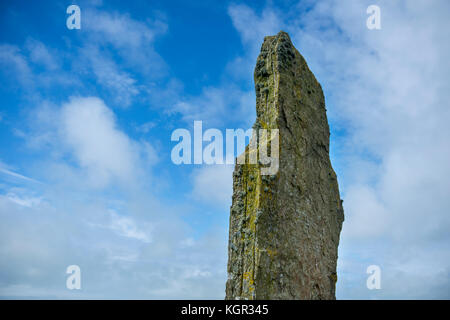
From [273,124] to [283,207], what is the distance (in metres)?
1.71

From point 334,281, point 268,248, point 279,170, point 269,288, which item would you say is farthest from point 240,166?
point 334,281

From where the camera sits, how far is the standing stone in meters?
6.82

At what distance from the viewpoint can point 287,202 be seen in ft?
24.4

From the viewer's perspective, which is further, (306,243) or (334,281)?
(334,281)

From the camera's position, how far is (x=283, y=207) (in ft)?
23.9

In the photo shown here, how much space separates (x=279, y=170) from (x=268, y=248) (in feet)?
5.03

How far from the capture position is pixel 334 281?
8.77 meters

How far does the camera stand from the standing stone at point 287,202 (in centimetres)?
682

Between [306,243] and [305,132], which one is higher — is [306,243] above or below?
below
